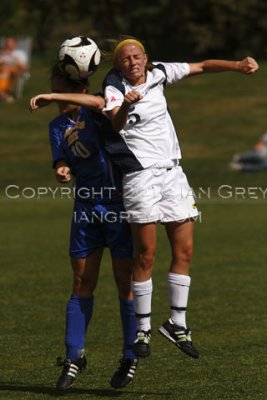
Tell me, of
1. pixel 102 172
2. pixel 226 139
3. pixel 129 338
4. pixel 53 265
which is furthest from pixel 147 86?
pixel 226 139

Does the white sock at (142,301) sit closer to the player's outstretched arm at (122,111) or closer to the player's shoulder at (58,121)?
the player's outstretched arm at (122,111)

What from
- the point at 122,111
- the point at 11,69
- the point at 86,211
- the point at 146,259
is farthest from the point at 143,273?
the point at 11,69

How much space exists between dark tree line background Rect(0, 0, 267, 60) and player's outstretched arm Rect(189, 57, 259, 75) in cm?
3016

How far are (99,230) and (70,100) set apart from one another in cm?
86

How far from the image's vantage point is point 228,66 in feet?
23.1

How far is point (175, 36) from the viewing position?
43906mm

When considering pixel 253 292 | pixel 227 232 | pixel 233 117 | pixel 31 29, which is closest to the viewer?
pixel 253 292

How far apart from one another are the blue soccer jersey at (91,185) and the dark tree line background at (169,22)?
30343mm

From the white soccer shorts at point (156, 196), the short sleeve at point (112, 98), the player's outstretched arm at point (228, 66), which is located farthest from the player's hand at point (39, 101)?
the player's outstretched arm at point (228, 66)

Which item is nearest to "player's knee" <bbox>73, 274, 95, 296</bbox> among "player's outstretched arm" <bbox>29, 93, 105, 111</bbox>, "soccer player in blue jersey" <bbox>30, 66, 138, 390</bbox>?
"soccer player in blue jersey" <bbox>30, 66, 138, 390</bbox>

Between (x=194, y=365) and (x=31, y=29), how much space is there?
35.0 m

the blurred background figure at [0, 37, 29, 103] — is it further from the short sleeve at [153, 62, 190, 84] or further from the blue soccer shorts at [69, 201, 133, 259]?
the blue soccer shorts at [69, 201, 133, 259]

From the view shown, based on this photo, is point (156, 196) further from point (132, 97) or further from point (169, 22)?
point (169, 22)

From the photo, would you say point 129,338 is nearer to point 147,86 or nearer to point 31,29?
point 147,86
